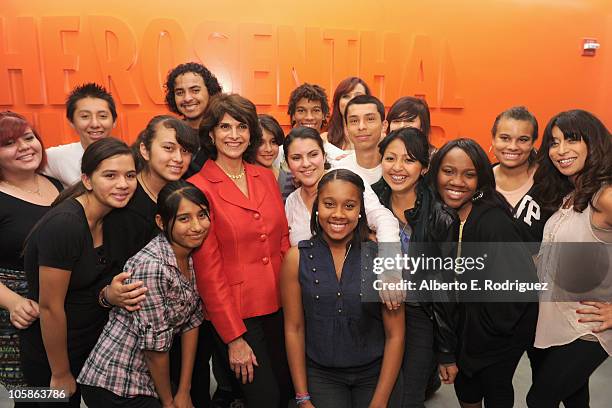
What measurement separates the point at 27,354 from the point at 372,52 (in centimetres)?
449

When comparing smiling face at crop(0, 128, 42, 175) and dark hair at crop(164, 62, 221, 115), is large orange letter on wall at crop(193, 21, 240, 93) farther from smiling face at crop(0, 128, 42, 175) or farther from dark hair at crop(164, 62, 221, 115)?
smiling face at crop(0, 128, 42, 175)

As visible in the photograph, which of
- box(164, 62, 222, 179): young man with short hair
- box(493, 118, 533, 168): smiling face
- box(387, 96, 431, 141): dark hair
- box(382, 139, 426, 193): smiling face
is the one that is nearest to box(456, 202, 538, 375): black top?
box(382, 139, 426, 193): smiling face

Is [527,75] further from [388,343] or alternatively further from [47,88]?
[47,88]

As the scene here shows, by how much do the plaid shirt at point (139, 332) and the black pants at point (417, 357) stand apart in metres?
1.08

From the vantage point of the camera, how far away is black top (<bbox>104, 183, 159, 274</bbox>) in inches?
77.4

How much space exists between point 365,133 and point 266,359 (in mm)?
1389

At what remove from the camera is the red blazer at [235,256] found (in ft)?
6.52

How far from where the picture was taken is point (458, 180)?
2039 mm

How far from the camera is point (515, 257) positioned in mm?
1948

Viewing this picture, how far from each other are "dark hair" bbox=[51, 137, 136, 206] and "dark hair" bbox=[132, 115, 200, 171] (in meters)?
0.20

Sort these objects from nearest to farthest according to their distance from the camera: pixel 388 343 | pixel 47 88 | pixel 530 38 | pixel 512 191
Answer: pixel 388 343 < pixel 512 191 < pixel 47 88 < pixel 530 38

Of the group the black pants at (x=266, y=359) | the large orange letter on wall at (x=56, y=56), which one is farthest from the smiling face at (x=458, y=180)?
the large orange letter on wall at (x=56, y=56)

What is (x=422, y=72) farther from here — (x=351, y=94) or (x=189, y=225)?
(x=189, y=225)

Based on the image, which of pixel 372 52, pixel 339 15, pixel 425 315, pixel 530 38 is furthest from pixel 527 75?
pixel 425 315
